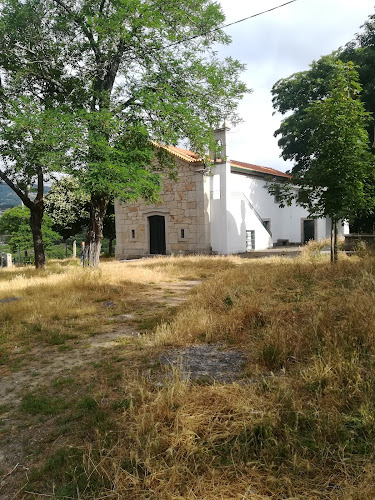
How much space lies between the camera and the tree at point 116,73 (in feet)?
33.2

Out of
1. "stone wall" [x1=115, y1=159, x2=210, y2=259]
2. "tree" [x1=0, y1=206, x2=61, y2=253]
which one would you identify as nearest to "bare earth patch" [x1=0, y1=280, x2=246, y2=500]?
"stone wall" [x1=115, y1=159, x2=210, y2=259]

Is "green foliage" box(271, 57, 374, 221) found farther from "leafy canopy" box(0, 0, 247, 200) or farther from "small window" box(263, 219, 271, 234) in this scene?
"small window" box(263, 219, 271, 234)

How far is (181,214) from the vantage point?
21094 millimetres

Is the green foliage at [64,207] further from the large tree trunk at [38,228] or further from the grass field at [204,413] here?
the grass field at [204,413]

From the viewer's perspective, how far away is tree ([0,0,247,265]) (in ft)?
33.2

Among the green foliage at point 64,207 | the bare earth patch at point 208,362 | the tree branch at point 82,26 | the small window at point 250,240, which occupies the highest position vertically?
the tree branch at point 82,26

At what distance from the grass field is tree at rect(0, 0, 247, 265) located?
21.0 feet

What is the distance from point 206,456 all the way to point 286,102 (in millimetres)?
26803

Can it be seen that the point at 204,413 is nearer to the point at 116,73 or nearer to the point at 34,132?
the point at 34,132

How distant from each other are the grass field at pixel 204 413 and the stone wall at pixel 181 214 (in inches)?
591

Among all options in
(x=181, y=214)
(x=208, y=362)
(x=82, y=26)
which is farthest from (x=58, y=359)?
(x=181, y=214)

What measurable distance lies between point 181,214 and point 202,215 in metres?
1.52

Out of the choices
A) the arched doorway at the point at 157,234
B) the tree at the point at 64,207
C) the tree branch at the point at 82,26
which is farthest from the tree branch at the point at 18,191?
the tree at the point at 64,207

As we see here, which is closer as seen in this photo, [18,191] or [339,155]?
[339,155]
